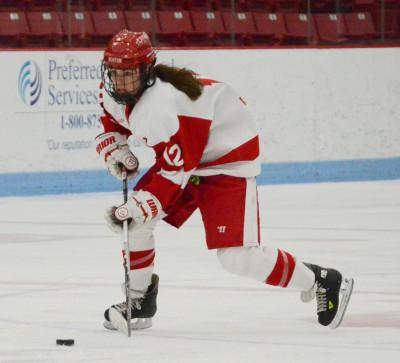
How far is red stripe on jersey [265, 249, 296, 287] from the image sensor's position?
4.40 m

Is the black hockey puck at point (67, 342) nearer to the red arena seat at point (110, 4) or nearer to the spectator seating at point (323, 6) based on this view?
the red arena seat at point (110, 4)

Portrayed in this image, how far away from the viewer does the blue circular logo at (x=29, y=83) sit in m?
9.72

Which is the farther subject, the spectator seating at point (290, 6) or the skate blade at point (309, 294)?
the spectator seating at point (290, 6)

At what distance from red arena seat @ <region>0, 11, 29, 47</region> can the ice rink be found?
60.7 inches

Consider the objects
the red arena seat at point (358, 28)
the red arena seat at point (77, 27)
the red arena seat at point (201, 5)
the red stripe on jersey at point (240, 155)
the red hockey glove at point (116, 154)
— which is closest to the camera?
the red stripe on jersey at point (240, 155)

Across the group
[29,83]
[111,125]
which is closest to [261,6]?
[29,83]

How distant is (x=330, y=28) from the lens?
1137 cm

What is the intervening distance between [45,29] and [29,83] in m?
0.59

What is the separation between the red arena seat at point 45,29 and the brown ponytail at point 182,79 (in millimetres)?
5815

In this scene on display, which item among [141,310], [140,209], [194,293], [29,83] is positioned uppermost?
[140,209]

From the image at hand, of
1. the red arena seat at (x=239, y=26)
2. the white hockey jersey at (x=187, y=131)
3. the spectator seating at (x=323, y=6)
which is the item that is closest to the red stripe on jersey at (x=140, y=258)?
the white hockey jersey at (x=187, y=131)

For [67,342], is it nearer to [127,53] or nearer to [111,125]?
[111,125]

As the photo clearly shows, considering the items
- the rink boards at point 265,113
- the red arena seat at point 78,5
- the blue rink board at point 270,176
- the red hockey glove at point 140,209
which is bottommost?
the blue rink board at point 270,176

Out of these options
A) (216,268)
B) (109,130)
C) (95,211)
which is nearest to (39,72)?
(95,211)
